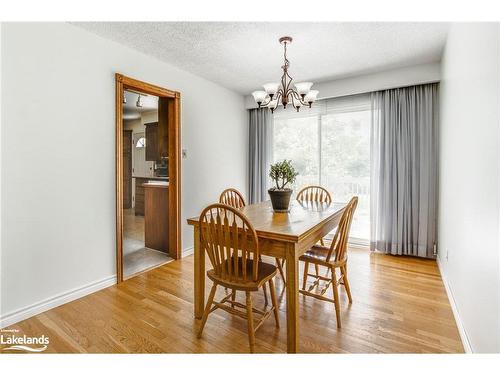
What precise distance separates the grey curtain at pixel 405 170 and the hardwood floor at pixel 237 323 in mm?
831

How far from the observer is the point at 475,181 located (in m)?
1.60

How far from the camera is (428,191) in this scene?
3363 mm

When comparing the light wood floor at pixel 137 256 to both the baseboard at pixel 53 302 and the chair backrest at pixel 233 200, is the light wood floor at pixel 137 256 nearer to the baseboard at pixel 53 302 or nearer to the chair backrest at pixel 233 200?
the baseboard at pixel 53 302

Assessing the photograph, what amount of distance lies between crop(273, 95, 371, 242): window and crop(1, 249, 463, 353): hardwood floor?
5.04 ft

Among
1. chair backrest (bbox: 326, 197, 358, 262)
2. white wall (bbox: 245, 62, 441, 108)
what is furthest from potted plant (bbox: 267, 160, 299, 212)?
white wall (bbox: 245, 62, 441, 108)

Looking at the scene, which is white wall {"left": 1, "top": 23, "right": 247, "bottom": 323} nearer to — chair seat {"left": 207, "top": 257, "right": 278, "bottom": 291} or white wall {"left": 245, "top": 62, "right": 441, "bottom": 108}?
chair seat {"left": 207, "top": 257, "right": 278, "bottom": 291}

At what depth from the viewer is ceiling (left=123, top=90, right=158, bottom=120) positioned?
5066mm

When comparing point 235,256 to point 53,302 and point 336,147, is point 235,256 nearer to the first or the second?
point 53,302

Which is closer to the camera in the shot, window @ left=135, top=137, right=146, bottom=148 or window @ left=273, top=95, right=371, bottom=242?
window @ left=273, top=95, right=371, bottom=242

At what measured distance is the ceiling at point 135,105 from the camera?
5.07 metres

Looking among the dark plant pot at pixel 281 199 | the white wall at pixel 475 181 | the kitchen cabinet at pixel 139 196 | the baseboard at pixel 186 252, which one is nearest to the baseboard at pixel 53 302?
the baseboard at pixel 186 252

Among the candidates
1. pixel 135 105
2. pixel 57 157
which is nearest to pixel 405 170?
pixel 57 157
